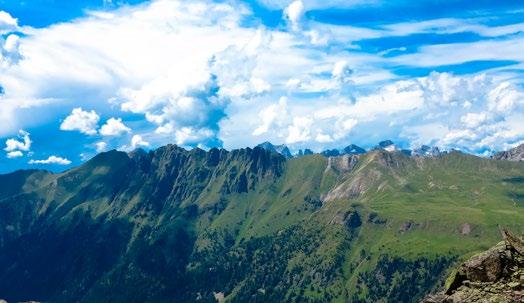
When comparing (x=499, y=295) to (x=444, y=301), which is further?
(x=444, y=301)

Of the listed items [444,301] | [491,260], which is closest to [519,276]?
[491,260]

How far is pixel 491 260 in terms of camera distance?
5488 cm

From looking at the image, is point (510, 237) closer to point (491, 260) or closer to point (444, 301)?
point (491, 260)

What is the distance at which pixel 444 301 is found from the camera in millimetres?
56000

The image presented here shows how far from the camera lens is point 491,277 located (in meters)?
54.8

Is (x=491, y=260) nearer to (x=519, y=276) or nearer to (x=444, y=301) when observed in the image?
(x=519, y=276)

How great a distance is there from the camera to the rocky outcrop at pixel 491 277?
5206 cm

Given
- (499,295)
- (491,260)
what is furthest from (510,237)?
(499,295)

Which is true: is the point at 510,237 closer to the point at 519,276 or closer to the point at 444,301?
the point at 519,276

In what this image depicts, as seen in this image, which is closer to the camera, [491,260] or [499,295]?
[499,295]

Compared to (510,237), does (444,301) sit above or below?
below

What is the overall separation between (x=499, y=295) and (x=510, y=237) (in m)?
7.21

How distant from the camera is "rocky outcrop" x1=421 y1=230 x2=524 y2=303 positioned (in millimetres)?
52062

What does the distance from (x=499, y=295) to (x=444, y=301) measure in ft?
20.7
